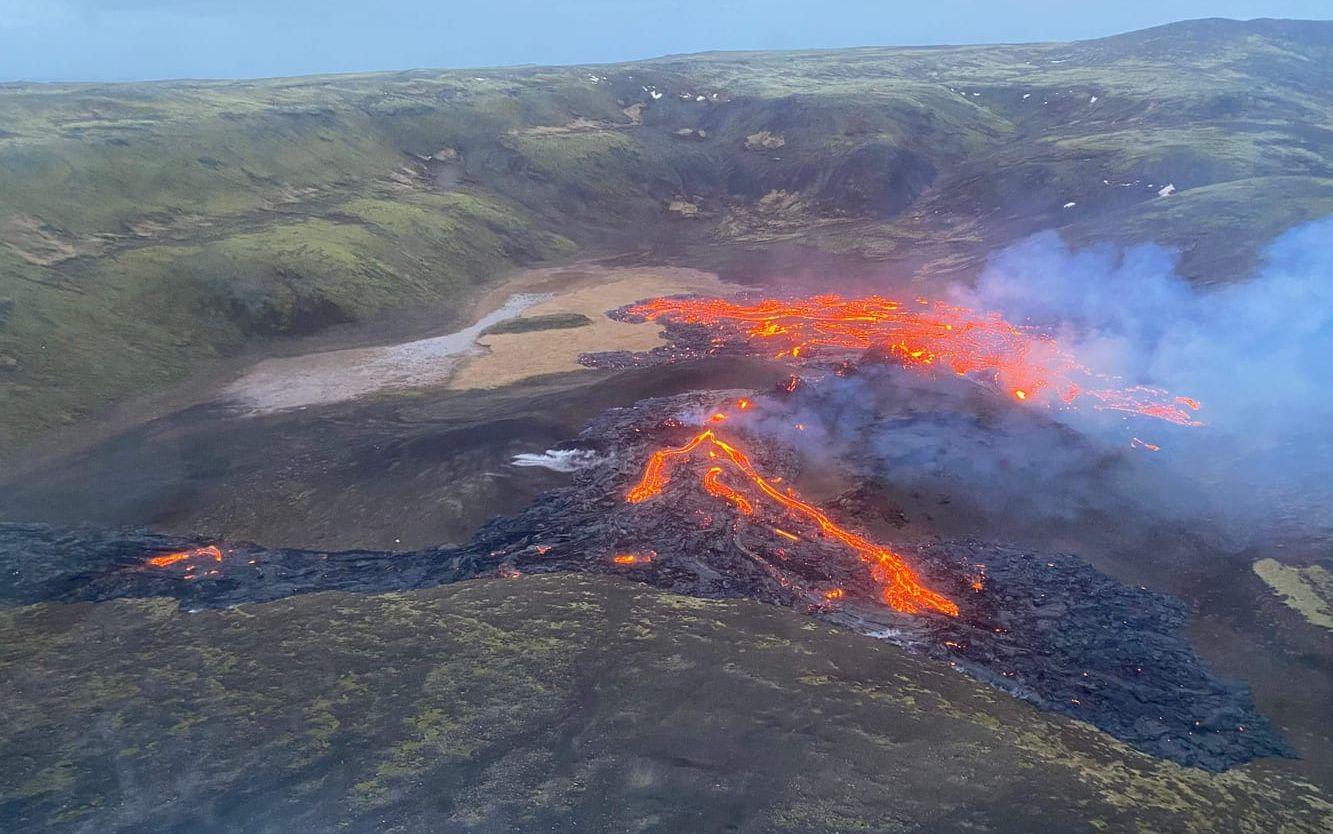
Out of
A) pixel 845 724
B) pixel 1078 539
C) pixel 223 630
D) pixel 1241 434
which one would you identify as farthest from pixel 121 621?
pixel 1241 434

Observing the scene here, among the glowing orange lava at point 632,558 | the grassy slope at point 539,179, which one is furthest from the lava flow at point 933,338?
the glowing orange lava at point 632,558

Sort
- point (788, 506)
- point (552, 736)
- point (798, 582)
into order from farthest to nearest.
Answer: point (788, 506), point (798, 582), point (552, 736)

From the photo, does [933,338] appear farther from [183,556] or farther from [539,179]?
[539,179]

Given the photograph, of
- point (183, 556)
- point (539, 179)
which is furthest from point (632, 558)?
point (539, 179)

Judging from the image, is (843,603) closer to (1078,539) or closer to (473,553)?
(1078,539)

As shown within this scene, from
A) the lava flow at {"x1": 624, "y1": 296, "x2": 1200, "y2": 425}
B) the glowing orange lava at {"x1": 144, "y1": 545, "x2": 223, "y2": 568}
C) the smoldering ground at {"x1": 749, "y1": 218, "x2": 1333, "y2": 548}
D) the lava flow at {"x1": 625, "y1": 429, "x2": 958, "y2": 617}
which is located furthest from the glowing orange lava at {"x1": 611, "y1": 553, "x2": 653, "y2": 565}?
the lava flow at {"x1": 624, "y1": 296, "x2": 1200, "y2": 425}

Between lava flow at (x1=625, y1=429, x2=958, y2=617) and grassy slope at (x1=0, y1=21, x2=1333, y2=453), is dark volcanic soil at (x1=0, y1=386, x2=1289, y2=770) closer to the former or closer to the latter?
lava flow at (x1=625, y1=429, x2=958, y2=617)
